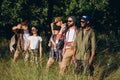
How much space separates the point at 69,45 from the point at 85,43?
1.14 meters

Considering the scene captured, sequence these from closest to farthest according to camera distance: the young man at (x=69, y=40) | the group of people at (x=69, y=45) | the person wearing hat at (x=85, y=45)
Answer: the group of people at (x=69, y=45), the person wearing hat at (x=85, y=45), the young man at (x=69, y=40)

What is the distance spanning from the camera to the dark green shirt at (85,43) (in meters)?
9.41

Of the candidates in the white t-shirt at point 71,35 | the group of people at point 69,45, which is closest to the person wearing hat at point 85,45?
the group of people at point 69,45

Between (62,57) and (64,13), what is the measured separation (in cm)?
604

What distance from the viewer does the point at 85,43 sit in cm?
945

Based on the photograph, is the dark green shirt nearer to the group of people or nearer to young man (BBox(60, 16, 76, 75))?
the group of people

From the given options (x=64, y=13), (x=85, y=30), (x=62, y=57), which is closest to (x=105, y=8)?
(x=64, y=13)

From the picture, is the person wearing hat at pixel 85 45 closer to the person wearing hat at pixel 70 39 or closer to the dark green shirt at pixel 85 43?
the dark green shirt at pixel 85 43

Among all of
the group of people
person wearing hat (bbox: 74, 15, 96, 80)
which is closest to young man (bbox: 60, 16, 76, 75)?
the group of people

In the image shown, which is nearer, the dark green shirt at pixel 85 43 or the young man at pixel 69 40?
the dark green shirt at pixel 85 43

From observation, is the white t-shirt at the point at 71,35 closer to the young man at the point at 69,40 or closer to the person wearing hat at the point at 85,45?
the young man at the point at 69,40

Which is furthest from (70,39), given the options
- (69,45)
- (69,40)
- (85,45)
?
(85,45)

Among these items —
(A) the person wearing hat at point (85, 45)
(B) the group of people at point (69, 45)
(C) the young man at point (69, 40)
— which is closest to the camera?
(B) the group of people at point (69, 45)

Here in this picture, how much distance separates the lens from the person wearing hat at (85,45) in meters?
9.34
